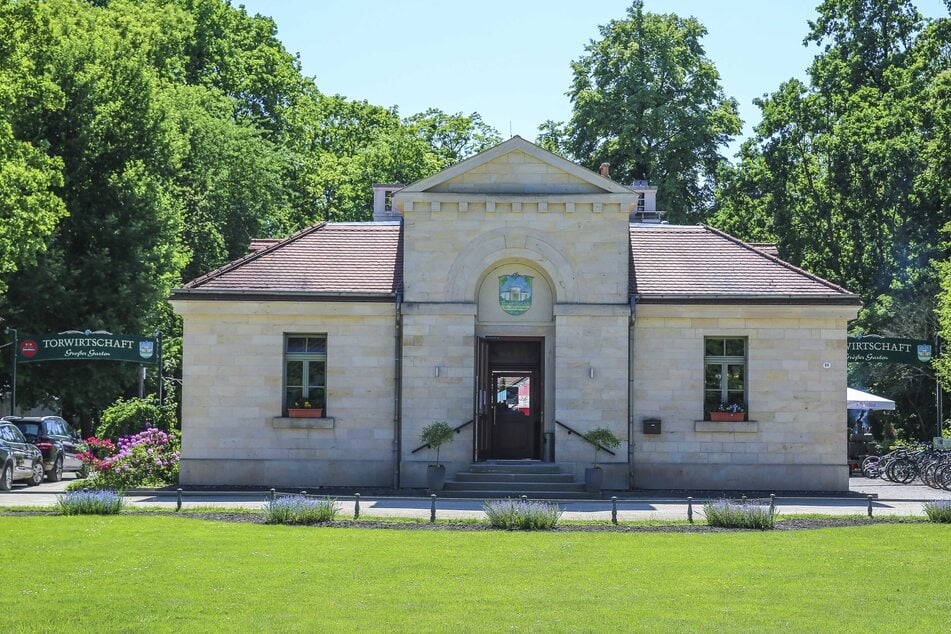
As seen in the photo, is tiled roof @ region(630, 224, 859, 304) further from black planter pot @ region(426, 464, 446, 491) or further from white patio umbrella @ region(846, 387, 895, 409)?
white patio umbrella @ region(846, 387, 895, 409)

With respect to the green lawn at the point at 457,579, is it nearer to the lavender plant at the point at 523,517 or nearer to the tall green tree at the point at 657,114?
the lavender plant at the point at 523,517

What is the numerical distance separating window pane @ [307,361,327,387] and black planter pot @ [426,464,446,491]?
12.1 feet

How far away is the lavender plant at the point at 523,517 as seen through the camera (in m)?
21.6

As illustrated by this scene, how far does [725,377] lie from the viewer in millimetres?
31062

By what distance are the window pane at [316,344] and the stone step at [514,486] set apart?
447cm

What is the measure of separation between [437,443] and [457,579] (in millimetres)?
13688

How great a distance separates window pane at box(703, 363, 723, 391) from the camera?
31094 mm

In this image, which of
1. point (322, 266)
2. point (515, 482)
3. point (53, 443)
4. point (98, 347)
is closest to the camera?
point (515, 482)

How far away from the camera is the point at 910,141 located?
152 ft

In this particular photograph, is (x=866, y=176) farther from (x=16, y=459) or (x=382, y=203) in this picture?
(x=16, y=459)

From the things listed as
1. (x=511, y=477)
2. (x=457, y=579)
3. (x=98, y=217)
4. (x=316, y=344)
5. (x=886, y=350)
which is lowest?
(x=457, y=579)

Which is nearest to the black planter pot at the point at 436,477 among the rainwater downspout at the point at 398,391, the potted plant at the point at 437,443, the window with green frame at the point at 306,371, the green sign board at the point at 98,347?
the potted plant at the point at 437,443

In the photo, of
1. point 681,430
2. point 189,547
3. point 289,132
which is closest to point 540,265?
point 681,430

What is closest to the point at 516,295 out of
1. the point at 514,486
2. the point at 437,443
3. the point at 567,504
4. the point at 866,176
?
the point at 437,443
